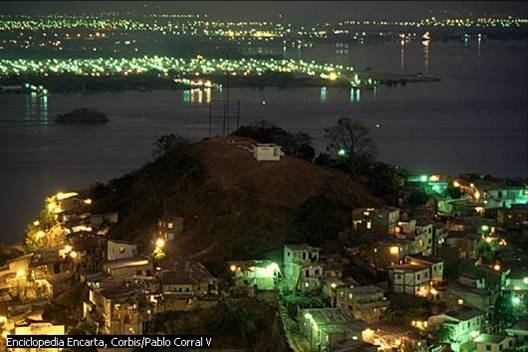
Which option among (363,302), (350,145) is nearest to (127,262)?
(363,302)

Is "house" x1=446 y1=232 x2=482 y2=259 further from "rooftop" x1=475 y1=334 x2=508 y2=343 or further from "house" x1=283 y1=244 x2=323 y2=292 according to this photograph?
"rooftop" x1=475 y1=334 x2=508 y2=343

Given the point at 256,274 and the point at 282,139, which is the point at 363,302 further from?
the point at 282,139

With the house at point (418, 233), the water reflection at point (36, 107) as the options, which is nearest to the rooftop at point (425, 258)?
the house at point (418, 233)

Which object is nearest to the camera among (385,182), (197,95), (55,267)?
(55,267)

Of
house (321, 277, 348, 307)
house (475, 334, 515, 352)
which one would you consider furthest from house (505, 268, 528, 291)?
house (321, 277, 348, 307)

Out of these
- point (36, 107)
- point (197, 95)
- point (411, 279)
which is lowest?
point (411, 279)
